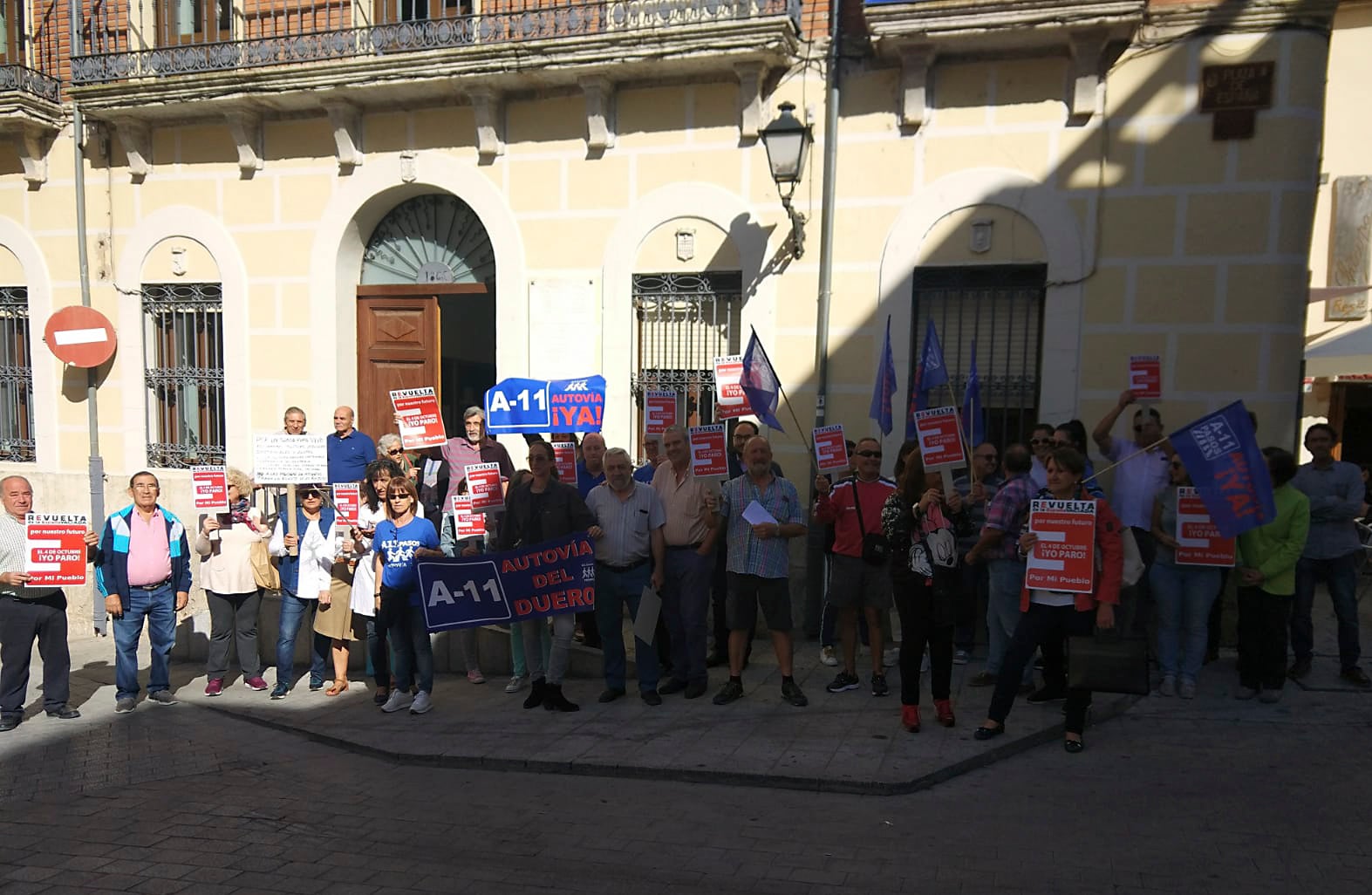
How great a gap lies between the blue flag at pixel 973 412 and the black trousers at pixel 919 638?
5.67ft

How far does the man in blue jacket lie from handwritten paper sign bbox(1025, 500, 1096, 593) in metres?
6.40

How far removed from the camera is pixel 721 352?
30.5 ft

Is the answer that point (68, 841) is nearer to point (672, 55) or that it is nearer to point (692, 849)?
point (692, 849)

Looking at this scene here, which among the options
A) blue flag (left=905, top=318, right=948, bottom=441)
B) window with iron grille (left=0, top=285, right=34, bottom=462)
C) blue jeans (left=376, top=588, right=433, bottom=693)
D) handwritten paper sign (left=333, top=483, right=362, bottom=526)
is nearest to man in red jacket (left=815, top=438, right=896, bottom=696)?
blue flag (left=905, top=318, right=948, bottom=441)

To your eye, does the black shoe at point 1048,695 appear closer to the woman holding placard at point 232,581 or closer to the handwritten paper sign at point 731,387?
the handwritten paper sign at point 731,387

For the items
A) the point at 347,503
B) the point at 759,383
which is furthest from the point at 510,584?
the point at 759,383

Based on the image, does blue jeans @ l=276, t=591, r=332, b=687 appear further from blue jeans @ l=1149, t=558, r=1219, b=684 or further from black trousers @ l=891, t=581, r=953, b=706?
blue jeans @ l=1149, t=558, r=1219, b=684

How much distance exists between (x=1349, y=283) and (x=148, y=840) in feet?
49.0

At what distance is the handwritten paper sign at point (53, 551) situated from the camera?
6551 millimetres

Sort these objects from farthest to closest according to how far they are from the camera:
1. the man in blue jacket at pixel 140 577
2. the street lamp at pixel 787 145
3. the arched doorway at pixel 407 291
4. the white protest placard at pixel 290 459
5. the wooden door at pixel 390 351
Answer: the wooden door at pixel 390 351 < the arched doorway at pixel 407 291 < the street lamp at pixel 787 145 < the white protest placard at pixel 290 459 < the man in blue jacket at pixel 140 577

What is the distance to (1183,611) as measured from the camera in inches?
261

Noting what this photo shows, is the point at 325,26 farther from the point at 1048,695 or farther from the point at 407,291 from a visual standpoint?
the point at 1048,695

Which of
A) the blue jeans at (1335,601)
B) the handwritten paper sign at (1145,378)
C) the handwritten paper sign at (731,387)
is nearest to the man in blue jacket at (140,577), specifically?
the handwritten paper sign at (731,387)

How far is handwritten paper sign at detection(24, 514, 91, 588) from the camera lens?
21.5ft
